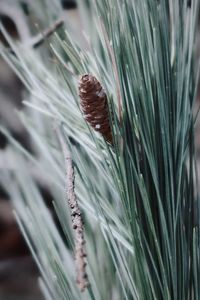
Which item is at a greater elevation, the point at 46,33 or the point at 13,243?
the point at 46,33

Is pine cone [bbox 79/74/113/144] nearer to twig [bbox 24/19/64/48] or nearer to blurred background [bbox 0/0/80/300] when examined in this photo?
twig [bbox 24/19/64/48]

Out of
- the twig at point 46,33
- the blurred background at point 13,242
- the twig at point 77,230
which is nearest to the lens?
the twig at point 77,230

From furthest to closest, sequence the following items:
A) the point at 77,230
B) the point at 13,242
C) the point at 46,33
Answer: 1. the point at 13,242
2. the point at 46,33
3. the point at 77,230

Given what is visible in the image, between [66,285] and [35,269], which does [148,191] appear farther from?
[35,269]

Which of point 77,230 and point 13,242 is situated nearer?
point 77,230

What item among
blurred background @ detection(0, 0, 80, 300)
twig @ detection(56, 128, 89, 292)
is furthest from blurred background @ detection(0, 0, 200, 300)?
twig @ detection(56, 128, 89, 292)

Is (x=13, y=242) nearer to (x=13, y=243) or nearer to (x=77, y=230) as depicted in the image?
(x=13, y=243)

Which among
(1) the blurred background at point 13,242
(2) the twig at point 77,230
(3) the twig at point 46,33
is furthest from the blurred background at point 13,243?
(2) the twig at point 77,230

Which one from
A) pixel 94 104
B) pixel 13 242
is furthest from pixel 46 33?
pixel 13 242

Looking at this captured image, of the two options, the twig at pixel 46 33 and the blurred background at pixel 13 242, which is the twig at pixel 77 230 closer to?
the twig at pixel 46 33
